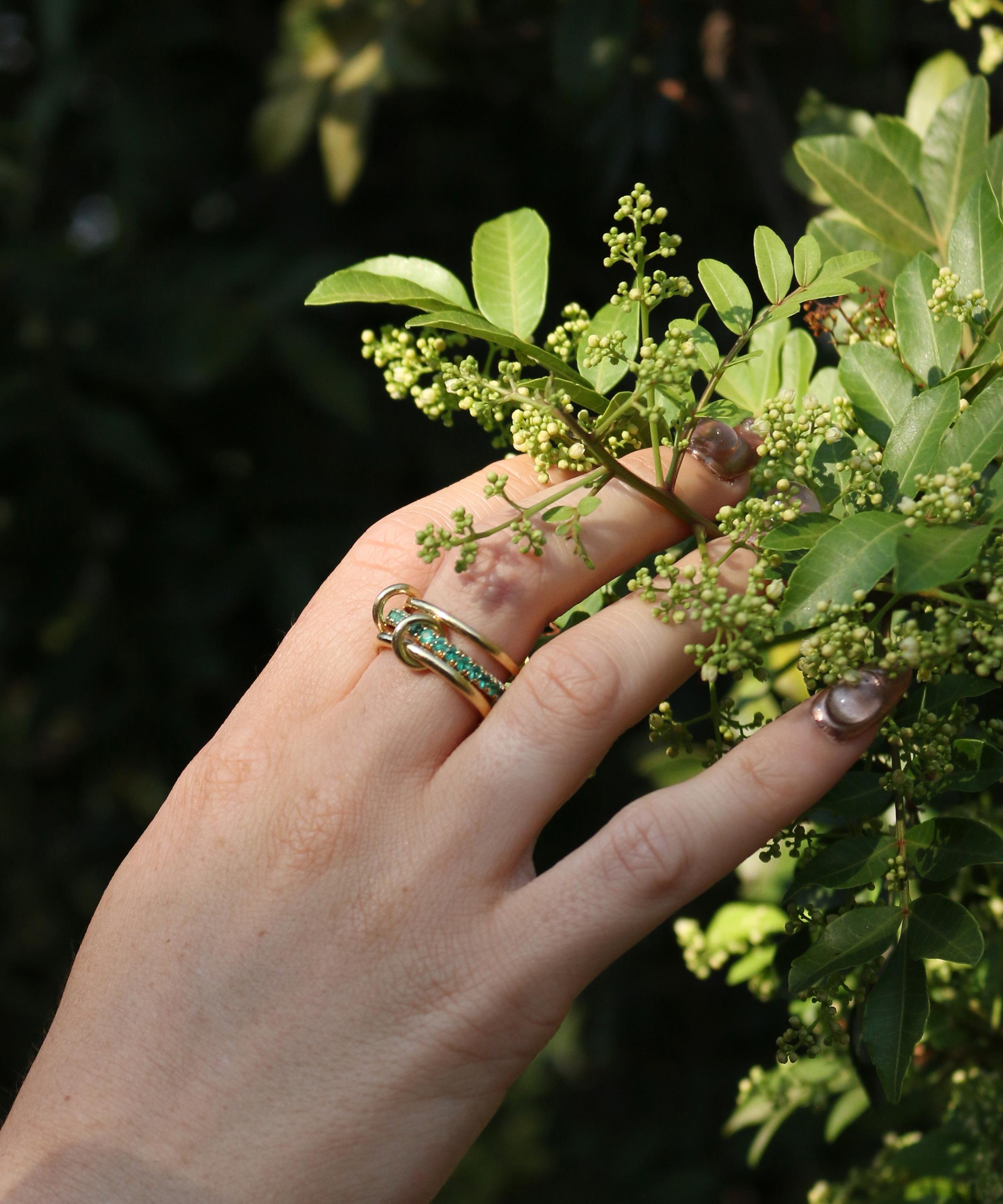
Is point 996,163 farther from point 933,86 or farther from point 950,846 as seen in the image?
point 950,846

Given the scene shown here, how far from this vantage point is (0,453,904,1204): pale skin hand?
946mm

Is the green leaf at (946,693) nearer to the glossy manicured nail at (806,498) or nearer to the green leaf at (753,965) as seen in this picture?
the glossy manicured nail at (806,498)

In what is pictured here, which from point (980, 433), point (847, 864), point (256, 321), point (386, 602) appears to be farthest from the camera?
point (256, 321)

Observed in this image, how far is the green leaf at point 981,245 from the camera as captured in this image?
0.93 metres

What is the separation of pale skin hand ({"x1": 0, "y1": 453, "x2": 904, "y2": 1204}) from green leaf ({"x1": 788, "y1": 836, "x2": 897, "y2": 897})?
0.06 meters

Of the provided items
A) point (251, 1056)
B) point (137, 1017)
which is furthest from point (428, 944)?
point (137, 1017)

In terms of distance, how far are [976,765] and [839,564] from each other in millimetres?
255

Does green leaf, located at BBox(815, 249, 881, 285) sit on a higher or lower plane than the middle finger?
higher

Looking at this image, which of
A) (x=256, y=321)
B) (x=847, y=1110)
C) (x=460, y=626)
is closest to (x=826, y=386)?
(x=460, y=626)

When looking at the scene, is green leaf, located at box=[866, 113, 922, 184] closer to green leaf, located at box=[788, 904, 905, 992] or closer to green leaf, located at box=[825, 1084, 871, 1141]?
green leaf, located at box=[788, 904, 905, 992]

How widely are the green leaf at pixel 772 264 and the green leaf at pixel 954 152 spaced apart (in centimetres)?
35

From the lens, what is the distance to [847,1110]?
4.65 feet

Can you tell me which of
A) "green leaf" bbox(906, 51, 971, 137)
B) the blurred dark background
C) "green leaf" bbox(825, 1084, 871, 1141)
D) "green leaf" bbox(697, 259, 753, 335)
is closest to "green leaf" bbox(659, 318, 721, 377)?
"green leaf" bbox(697, 259, 753, 335)

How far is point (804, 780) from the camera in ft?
2.92
